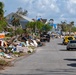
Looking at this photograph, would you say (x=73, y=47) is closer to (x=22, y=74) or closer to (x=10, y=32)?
(x=22, y=74)

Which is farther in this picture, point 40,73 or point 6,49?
point 6,49

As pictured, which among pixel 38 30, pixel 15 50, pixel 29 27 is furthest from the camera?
pixel 38 30

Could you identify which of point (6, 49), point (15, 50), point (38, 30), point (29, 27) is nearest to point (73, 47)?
point (15, 50)

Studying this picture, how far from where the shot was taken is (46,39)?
94.5m

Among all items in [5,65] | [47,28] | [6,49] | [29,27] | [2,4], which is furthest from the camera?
[47,28]

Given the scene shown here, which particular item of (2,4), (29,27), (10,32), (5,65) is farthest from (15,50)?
(29,27)

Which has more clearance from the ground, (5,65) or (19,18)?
(19,18)

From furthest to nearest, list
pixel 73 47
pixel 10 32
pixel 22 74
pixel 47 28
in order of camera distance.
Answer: pixel 47 28 → pixel 10 32 → pixel 73 47 → pixel 22 74

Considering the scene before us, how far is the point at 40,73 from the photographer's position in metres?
20.3

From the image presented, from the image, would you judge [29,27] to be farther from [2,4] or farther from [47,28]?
[2,4]

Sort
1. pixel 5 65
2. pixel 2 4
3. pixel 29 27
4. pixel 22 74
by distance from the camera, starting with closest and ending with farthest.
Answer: pixel 22 74 < pixel 5 65 < pixel 2 4 < pixel 29 27

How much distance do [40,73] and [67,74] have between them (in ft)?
4.94

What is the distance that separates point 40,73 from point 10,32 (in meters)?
72.1

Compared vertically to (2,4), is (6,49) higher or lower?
lower
